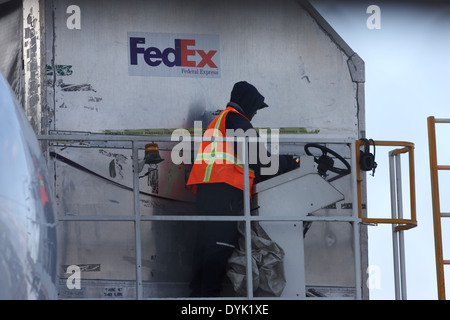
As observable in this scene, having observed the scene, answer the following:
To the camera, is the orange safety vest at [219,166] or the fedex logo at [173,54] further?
the fedex logo at [173,54]

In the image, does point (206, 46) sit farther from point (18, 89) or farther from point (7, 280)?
point (7, 280)

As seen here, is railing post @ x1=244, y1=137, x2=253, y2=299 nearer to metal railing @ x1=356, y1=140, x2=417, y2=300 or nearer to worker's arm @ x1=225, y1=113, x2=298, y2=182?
worker's arm @ x1=225, y1=113, x2=298, y2=182

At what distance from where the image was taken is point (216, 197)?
6.39m

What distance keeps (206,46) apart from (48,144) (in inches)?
64.3

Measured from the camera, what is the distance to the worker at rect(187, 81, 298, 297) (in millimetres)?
6328

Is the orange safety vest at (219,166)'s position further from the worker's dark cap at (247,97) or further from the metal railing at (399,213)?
the metal railing at (399,213)

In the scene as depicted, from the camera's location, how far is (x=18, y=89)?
22.9 feet

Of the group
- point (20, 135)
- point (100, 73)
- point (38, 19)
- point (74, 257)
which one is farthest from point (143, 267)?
point (20, 135)

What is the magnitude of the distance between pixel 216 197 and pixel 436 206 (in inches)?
69.4

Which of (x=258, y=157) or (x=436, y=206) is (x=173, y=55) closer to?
(x=258, y=157)

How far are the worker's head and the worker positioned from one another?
0.08 meters

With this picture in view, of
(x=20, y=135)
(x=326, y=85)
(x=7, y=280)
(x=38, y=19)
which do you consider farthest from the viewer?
(x=326, y=85)

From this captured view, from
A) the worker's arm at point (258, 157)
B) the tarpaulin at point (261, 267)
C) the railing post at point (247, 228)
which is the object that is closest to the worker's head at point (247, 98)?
the worker's arm at point (258, 157)

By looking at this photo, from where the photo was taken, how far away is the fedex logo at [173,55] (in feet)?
23.3
